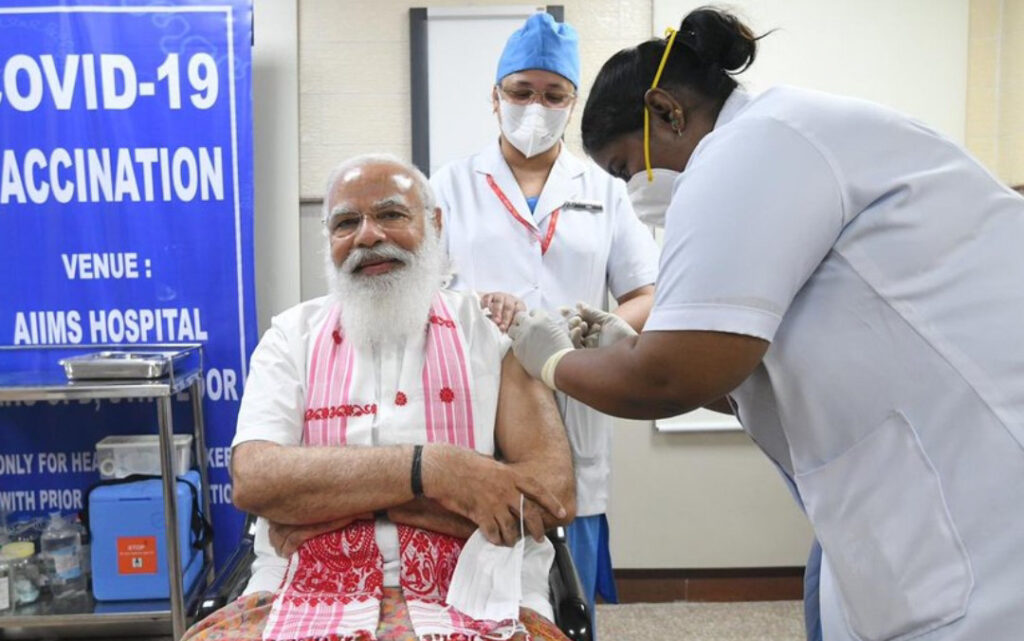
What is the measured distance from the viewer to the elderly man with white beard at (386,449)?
142 cm

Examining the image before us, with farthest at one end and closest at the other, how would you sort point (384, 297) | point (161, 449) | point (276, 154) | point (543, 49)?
point (276, 154)
point (161, 449)
point (543, 49)
point (384, 297)

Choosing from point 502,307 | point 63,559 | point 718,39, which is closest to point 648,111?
point 718,39

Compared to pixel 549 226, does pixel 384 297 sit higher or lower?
lower

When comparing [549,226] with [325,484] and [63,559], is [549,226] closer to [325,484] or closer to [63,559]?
[325,484]

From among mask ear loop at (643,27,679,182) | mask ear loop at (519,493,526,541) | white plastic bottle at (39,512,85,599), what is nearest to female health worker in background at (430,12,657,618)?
mask ear loop at (519,493,526,541)

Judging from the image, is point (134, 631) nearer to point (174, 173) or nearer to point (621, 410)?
point (174, 173)

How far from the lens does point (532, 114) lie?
195 centimetres

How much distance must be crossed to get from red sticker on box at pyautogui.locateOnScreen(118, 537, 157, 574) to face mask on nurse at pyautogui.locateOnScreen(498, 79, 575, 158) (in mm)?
1807

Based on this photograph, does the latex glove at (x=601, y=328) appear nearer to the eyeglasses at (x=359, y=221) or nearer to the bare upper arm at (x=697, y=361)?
the eyeglasses at (x=359, y=221)

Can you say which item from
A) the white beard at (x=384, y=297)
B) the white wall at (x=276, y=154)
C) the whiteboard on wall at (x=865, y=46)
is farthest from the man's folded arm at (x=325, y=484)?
the whiteboard on wall at (x=865, y=46)

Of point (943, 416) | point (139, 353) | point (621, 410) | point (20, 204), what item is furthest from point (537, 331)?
point (20, 204)

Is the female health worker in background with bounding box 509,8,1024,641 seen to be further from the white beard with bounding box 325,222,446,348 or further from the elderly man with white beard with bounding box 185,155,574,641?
the white beard with bounding box 325,222,446,348

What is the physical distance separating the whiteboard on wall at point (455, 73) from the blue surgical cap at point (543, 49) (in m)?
0.91

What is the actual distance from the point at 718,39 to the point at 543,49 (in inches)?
36.0
